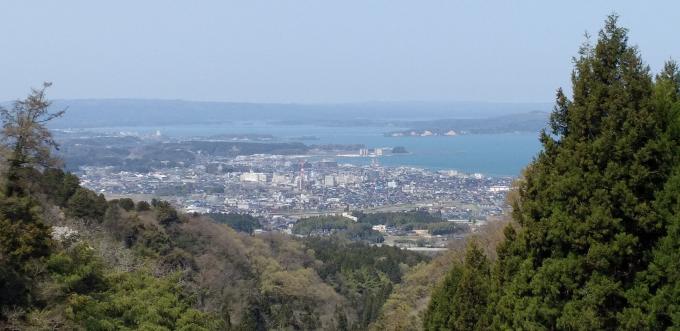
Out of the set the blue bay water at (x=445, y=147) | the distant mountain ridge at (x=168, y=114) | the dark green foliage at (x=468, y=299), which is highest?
the dark green foliage at (x=468, y=299)

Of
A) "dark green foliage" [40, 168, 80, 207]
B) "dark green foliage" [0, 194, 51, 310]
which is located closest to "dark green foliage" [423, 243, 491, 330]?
"dark green foliage" [0, 194, 51, 310]

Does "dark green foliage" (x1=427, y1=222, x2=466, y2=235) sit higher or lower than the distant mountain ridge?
lower

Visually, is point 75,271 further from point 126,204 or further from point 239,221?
point 239,221

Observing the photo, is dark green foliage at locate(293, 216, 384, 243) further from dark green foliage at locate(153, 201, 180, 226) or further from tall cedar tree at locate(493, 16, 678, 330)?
tall cedar tree at locate(493, 16, 678, 330)

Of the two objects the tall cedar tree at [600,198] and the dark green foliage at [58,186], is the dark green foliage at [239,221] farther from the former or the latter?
the tall cedar tree at [600,198]

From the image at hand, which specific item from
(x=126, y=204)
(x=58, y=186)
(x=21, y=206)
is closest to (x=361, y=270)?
(x=126, y=204)

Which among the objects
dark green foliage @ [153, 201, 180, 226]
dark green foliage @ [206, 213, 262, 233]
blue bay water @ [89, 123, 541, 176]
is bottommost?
dark green foliage @ [206, 213, 262, 233]

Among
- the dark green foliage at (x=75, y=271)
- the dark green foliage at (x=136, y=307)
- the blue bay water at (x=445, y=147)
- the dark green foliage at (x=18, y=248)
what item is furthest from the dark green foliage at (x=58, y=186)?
the blue bay water at (x=445, y=147)
